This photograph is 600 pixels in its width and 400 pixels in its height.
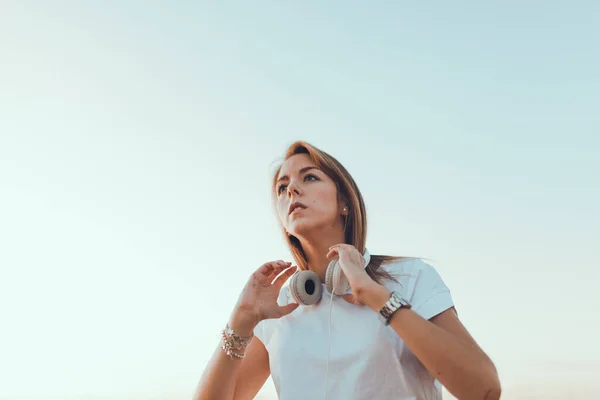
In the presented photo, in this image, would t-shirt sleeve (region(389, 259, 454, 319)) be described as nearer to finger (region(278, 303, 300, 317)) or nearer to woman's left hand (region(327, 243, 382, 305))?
woman's left hand (region(327, 243, 382, 305))

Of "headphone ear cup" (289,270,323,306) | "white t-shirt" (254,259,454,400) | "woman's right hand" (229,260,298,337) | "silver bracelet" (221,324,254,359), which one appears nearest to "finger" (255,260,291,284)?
"woman's right hand" (229,260,298,337)

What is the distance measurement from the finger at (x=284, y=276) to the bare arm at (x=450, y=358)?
101cm

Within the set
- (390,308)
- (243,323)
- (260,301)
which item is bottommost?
(390,308)

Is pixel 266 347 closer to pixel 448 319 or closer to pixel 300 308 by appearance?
pixel 300 308

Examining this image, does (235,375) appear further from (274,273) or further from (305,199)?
(305,199)

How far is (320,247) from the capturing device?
4117 millimetres

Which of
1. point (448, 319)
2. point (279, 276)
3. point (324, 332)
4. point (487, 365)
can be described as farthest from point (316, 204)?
point (487, 365)

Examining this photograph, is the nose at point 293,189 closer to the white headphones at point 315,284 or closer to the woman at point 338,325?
the woman at point 338,325

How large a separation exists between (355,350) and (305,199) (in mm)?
1021

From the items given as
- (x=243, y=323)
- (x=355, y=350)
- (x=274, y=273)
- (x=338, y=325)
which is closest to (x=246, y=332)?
(x=243, y=323)

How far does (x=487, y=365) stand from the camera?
3092 millimetres

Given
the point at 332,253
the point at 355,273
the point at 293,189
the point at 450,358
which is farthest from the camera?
the point at 293,189

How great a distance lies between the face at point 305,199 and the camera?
402 centimetres

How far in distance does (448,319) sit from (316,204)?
3.66ft
